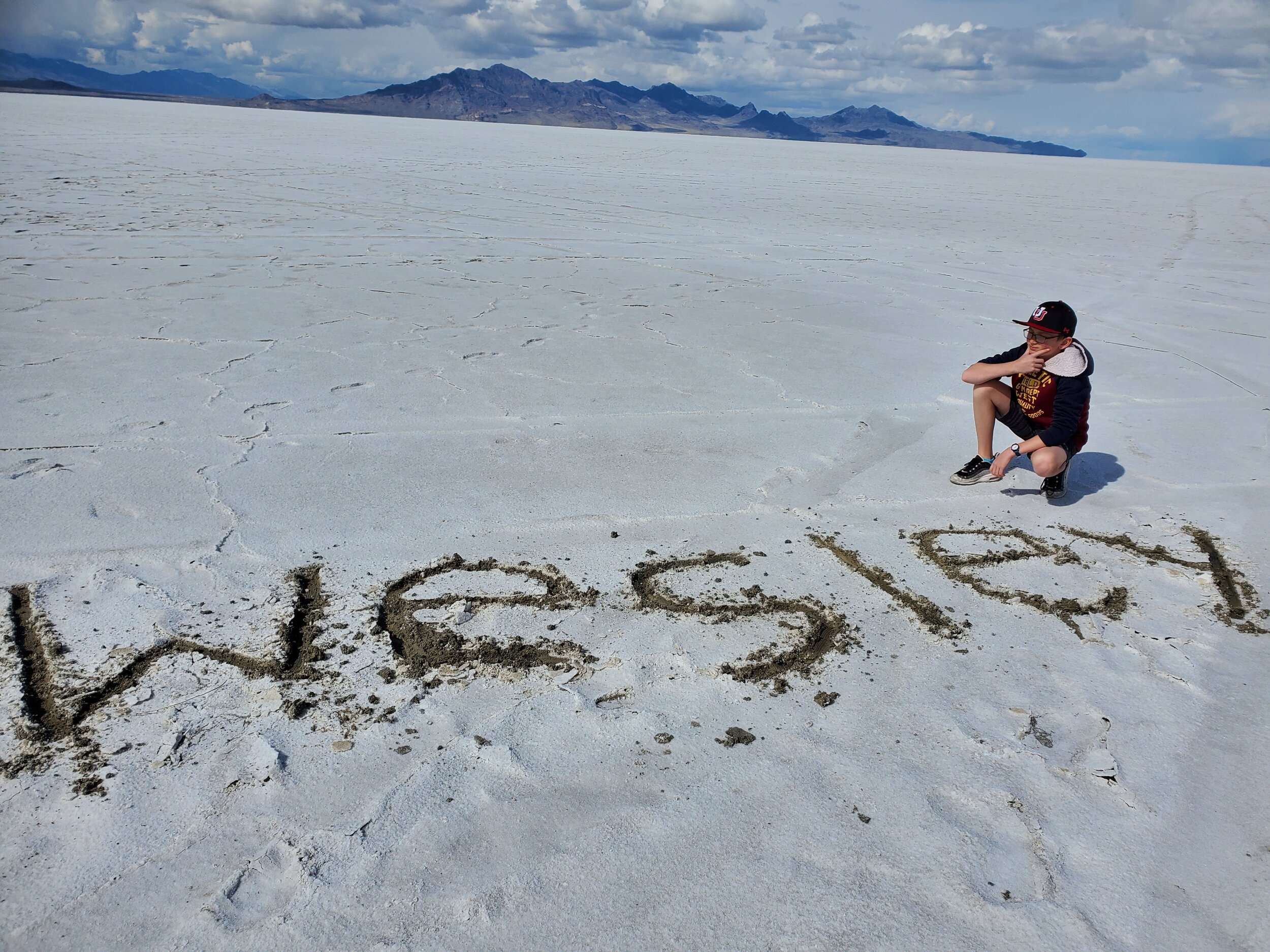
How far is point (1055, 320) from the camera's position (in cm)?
315

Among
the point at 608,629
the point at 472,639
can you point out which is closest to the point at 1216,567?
the point at 608,629

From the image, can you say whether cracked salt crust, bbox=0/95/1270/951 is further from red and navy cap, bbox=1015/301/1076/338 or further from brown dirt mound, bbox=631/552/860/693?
red and navy cap, bbox=1015/301/1076/338

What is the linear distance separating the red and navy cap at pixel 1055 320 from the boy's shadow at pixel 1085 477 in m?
0.58

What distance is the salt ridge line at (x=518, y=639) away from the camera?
1.96 m

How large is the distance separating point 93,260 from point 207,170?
28.6ft

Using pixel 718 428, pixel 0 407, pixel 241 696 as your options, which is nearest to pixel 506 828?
pixel 241 696

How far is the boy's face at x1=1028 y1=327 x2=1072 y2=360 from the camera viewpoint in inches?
125

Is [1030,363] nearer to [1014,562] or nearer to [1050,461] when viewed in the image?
[1050,461]

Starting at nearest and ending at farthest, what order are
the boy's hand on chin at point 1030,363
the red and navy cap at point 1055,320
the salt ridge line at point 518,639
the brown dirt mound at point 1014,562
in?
the salt ridge line at point 518,639, the brown dirt mound at point 1014,562, the red and navy cap at point 1055,320, the boy's hand on chin at point 1030,363

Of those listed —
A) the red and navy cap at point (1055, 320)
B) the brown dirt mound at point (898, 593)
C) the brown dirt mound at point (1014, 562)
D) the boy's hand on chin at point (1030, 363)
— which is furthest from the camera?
the boy's hand on chin at point (1030, 363)

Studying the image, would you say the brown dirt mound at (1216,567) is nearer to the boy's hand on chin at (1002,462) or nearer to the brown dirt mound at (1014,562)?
the brown dirt mound at (1014,562)

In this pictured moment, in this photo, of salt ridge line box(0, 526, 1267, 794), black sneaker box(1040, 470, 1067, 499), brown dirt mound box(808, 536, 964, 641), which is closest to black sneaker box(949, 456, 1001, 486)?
black sneaker box(1040, 470, 1067, 499)

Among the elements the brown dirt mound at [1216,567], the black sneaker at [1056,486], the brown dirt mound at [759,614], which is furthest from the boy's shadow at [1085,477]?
the brown dirt mound at [759,614]

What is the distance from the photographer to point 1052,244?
10781 millimetres
